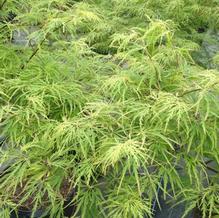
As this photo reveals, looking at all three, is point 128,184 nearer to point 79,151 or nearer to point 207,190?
point 79,151

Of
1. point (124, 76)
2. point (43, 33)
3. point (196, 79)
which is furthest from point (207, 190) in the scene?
point (43, 33)

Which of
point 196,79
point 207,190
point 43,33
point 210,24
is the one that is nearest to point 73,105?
point 43,33

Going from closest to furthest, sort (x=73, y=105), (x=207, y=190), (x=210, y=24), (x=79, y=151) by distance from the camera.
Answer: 1. (x=79, y=151)
2. (x=207, y=190)
3. (x=73, y=105)
4. (x=210, y=24)

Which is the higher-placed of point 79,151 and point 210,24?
point 79,151

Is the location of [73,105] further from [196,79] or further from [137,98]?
[196,79]

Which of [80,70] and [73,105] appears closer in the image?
[73,105]

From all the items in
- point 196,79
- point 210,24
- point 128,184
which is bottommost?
point 210,24

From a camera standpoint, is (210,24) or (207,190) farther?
(210,24)

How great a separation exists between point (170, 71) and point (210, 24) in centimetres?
166

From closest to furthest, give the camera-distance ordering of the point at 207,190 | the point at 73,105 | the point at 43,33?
the point at 207,190 < the point at 73,105 < the point at 43,33

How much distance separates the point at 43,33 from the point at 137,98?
539 mm

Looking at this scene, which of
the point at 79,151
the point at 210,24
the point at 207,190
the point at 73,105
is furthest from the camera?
the point at 210,24

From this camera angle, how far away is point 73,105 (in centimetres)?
165

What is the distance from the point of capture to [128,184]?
4.76 feet
